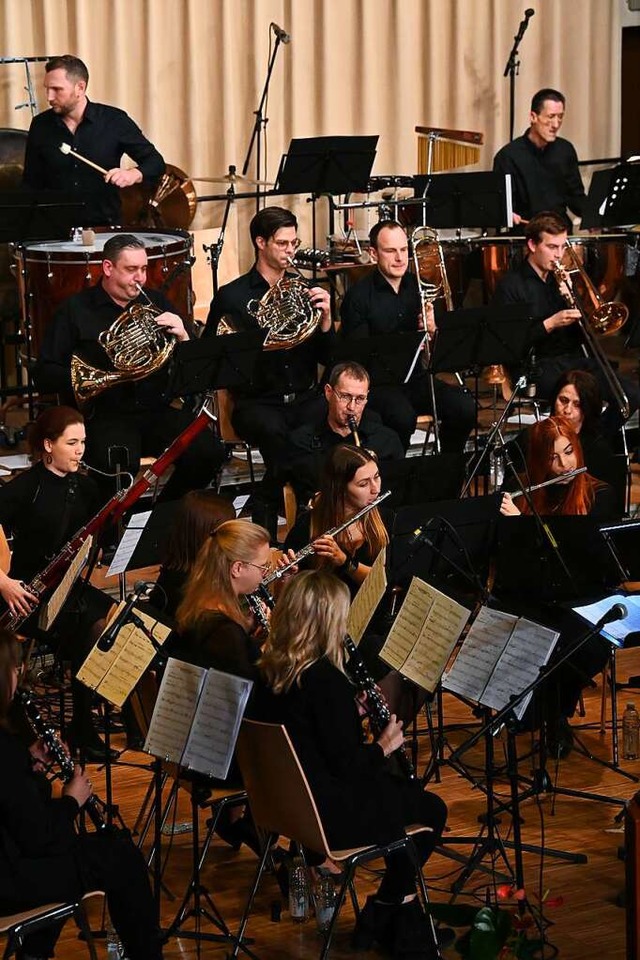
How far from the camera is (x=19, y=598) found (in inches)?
187

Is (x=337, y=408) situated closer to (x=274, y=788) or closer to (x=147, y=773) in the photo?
(x=147, y=773)

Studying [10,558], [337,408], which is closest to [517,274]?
[337,408]

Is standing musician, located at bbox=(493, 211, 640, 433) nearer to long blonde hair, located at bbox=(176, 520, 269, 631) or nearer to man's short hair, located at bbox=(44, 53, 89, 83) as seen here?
man's short hair, located at bbox=(44, 53, 89, 83)

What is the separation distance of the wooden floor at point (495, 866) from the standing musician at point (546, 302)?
2572 millimetres

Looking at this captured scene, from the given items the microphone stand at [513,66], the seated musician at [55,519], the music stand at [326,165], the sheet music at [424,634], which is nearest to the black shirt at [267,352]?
the music stand at [326,165]

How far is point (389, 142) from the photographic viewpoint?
1026 cm

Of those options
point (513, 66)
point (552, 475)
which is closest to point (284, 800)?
point (552, 475)

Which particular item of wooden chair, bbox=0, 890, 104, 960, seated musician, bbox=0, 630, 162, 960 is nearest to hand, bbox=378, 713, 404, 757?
seated musician, bbox=0, 630, 162, 960

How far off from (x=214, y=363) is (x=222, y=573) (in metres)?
2.05

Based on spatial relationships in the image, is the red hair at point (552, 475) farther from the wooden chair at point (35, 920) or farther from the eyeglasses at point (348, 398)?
the wooden chair at point (35, 920)

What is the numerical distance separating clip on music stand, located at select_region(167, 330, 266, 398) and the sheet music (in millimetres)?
2199

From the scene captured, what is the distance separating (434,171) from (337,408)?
423cm

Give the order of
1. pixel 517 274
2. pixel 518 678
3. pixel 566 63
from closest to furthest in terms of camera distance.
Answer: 1. pixel 518 678
2. pixel 517 274
3. pixel 566 63

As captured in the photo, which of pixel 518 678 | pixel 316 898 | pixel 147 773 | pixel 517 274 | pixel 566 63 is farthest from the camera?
pixel 566 63
